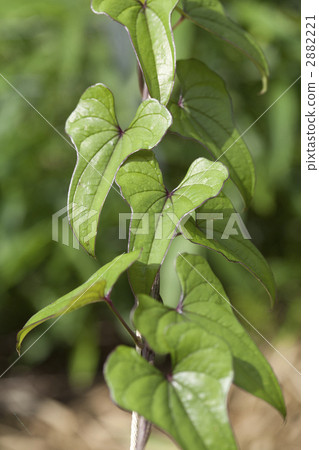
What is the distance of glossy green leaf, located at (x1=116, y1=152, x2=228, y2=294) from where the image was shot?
1.34ft

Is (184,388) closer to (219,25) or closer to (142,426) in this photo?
(142,426)

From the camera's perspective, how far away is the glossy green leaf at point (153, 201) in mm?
409

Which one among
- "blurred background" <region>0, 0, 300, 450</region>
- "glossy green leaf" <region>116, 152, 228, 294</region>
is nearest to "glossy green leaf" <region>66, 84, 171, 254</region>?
"glossy green leaf" <region>116, 152, 228, 294</region>

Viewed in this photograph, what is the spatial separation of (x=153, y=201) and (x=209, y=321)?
117 millimetres

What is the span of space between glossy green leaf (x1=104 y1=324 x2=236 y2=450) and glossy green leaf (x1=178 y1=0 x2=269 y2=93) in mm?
334

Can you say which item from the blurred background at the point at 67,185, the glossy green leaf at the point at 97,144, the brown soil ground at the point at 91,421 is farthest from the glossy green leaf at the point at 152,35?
the brown soil ground at the point at 91,421

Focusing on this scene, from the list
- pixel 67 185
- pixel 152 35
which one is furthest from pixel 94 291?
pixel 67 185

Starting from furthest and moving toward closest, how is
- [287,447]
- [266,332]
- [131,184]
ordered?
[266,332] → [287,447] → [131,184]

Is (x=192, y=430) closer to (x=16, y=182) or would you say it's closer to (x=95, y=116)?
(x=95, y=116)

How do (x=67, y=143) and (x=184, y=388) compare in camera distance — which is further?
(x=67, y=143)

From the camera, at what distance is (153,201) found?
0.44 meters
